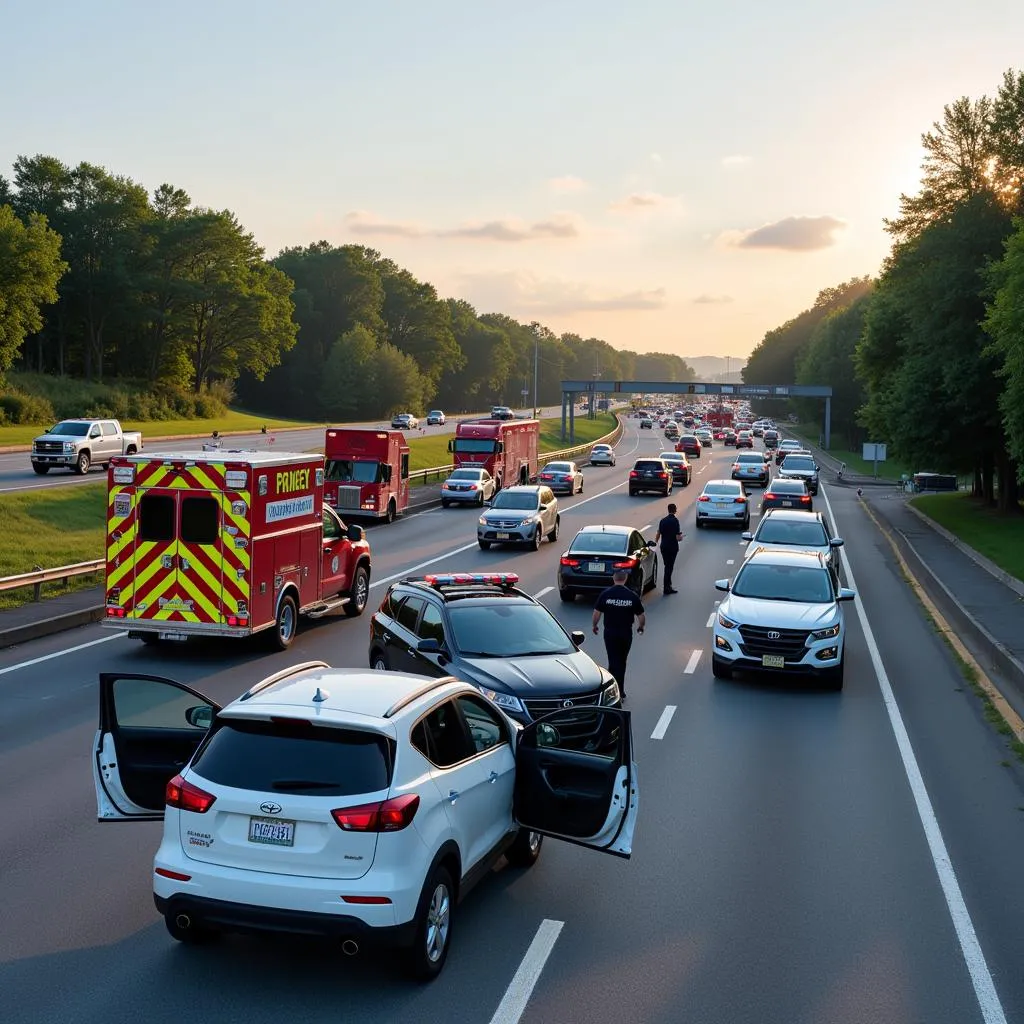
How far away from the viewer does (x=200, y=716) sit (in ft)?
26.3

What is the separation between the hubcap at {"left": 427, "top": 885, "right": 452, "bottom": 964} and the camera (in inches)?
276

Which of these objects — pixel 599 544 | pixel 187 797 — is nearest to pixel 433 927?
pixel 187 797

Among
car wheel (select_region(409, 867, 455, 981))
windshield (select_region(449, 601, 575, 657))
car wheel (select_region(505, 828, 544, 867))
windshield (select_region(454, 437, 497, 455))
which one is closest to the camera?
car wheel (select_region(409, 867, 455, 981))

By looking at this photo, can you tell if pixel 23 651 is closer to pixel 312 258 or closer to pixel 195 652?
pixel 195 652

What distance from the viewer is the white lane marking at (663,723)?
1382cm

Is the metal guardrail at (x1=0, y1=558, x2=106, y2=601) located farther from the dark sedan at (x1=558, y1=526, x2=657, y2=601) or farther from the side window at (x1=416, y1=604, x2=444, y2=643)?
the side window at (x1=416, y1=604, x2=444, y2=643)

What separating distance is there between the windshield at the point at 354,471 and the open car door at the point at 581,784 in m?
30.4

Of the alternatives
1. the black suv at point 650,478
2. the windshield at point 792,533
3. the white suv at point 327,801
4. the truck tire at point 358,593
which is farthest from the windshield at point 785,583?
the black suv at point 650,478

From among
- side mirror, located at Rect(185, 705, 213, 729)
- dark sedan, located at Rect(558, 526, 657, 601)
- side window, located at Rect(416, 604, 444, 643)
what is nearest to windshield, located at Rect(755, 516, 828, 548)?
dark sedan, located at Rect(558, 526, 657, 601)

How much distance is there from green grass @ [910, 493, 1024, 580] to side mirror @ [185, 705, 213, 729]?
79.6ft

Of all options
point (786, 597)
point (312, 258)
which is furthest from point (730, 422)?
point (786, 597)

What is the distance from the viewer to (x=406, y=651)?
13.8m

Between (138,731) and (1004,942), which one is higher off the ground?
(138,731)

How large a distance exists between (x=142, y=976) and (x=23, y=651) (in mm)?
12231
